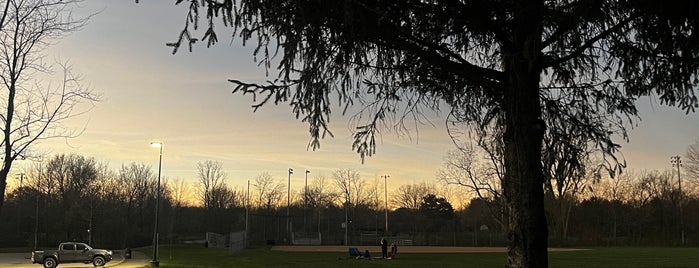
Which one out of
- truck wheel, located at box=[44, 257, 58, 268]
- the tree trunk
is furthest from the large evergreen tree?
truck wheel, located at box=[44, 257, 58, 268]

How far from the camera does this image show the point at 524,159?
6293mm

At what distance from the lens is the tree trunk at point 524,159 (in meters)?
6.22

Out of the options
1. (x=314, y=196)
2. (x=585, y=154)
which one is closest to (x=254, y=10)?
(x=585, y=154)

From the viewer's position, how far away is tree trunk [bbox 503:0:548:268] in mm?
6219

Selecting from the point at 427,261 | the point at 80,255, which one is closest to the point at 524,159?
the point at 427,261

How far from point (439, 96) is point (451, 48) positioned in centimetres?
96

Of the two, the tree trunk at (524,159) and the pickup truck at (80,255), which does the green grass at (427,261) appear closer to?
the pickup truck at (80,255)

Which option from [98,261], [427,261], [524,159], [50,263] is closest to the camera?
[524,159]

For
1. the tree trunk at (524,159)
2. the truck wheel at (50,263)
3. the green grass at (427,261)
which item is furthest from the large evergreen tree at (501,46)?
the truck wheel at (50,263)

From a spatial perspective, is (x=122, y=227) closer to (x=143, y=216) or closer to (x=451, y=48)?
(x=143, y=216)

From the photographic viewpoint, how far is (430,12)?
251 inches

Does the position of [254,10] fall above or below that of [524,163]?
above

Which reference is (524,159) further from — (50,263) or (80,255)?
(80,255)

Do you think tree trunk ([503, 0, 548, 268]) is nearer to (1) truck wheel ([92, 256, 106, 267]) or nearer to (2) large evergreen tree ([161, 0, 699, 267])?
(2) large evergreen tree ([161, 0, 699, 267])
